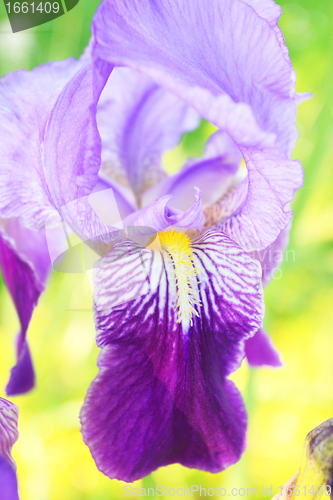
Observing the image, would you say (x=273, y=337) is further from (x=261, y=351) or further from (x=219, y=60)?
(x=219, y=60)

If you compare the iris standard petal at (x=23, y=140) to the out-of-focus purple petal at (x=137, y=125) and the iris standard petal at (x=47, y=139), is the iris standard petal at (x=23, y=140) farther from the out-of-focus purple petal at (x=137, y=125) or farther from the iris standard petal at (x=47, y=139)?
the out-of-focus purple petal at (x=137, y=125)

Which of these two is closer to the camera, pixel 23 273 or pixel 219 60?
pixel 219 60

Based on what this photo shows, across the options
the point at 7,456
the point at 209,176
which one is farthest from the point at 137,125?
the point at 7,456

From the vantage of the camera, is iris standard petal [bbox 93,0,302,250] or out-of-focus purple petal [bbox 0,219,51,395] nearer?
iris standard petal [bbox 93,0,302,250]

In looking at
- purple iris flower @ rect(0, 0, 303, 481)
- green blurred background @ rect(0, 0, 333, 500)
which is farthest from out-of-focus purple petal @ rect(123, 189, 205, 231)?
green blurred background @ rect(0, 0, 333, 500)

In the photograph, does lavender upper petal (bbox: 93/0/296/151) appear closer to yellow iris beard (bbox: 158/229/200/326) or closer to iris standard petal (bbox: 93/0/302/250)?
iris standard petal (bbox: 93/0/302/250)

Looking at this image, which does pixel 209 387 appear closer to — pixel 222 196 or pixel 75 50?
pixel 222 196

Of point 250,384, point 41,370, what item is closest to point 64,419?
point 41,370
